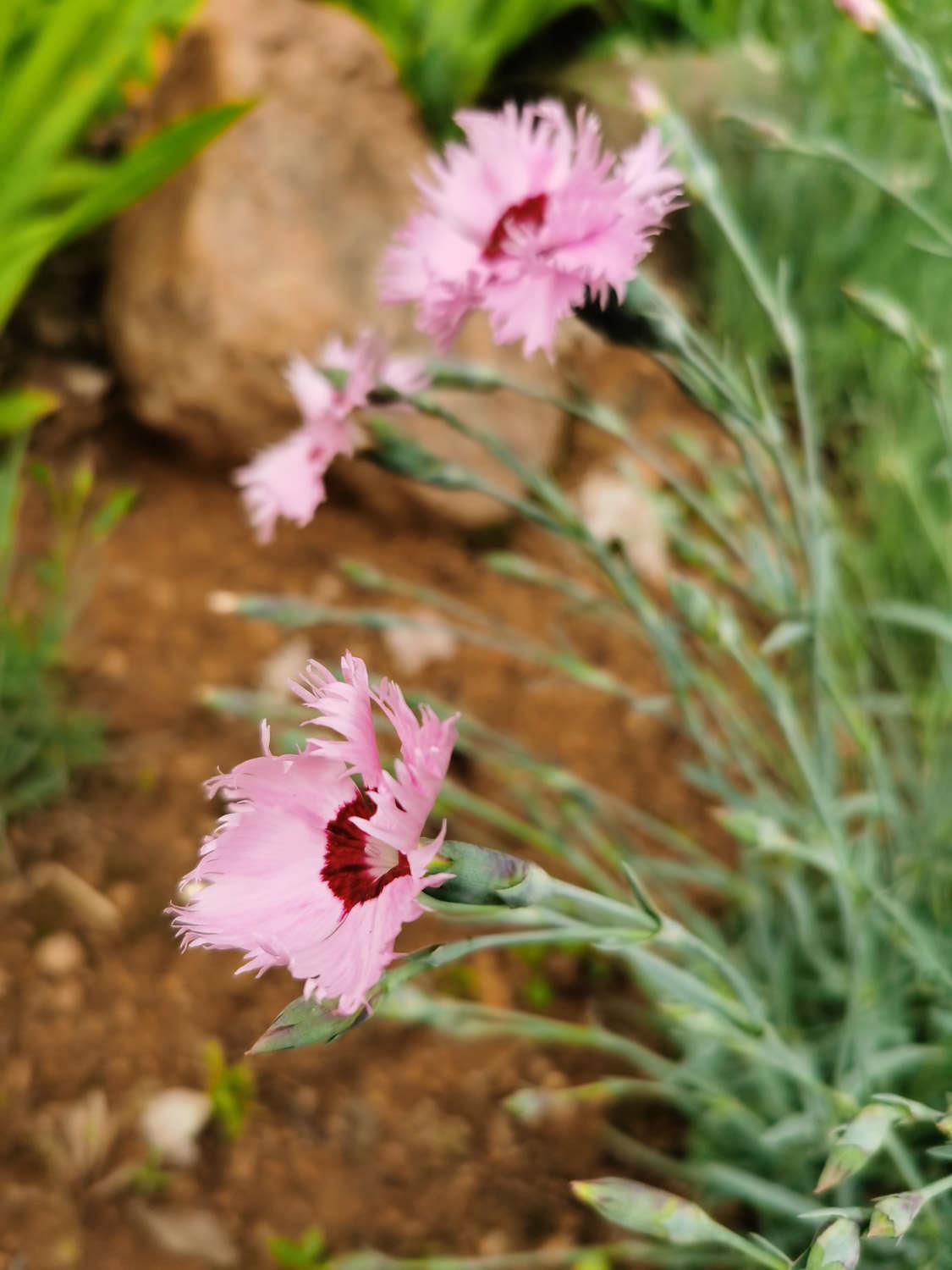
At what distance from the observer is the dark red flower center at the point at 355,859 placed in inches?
16.3

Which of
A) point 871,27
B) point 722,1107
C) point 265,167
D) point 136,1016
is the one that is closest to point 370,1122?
point 136,1016

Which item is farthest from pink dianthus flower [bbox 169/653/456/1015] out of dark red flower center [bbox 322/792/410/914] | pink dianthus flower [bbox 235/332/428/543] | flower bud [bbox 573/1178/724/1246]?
pink dianthus flower [bbox 235/332/428/543]

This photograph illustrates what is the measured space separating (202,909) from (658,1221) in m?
0.24

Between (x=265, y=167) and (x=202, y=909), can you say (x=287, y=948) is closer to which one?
(x=202, y=909)

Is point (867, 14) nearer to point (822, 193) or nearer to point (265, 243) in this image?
point (265, 243)

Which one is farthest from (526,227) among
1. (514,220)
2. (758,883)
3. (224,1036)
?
(224,1036)

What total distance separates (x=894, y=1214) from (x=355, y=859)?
0.24m

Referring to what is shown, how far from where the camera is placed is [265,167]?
4.75 ft

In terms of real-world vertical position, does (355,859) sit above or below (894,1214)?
above

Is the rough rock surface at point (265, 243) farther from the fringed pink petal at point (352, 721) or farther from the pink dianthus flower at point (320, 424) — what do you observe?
the fringed pink petal at point (352, 721)

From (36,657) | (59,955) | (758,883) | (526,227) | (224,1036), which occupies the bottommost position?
(758,883)

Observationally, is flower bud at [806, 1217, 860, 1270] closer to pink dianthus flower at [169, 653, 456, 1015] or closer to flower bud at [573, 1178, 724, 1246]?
flower bud at [573, 1178, 724, 1246]

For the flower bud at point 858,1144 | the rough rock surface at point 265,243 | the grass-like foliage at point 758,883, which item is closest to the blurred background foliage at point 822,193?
the grass-like foliage at point 758,883

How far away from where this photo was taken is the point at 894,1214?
40 cm
